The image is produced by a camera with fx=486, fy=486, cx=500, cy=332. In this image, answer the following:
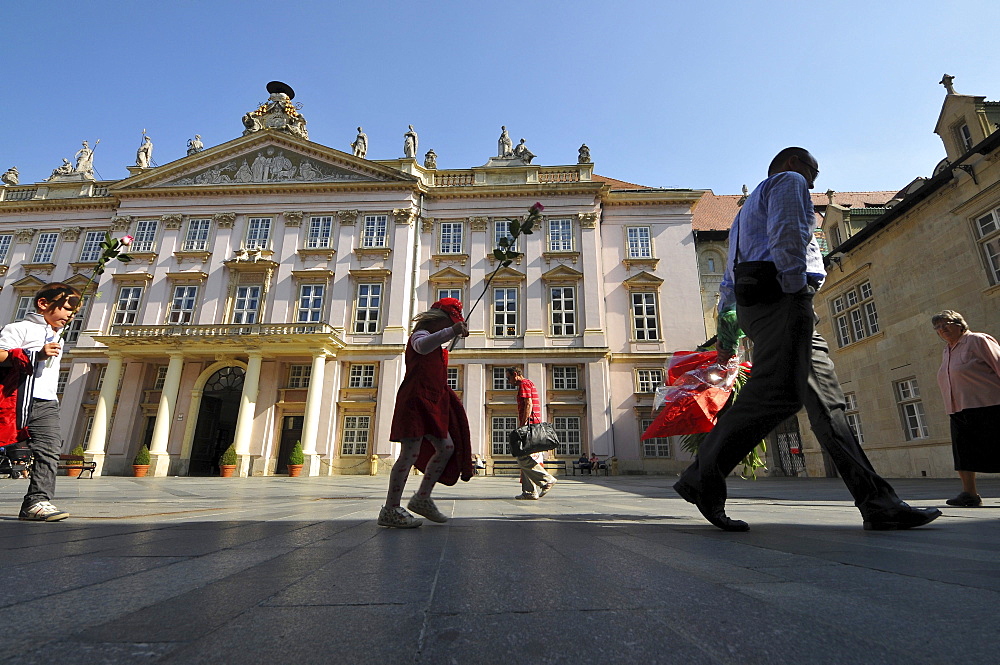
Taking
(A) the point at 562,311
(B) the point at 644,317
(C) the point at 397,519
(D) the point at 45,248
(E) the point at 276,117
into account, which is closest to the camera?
(C) the point at 397,519

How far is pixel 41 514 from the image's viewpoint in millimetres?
3656

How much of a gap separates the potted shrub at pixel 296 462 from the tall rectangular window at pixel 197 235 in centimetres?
1244

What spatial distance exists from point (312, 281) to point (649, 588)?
2525cm

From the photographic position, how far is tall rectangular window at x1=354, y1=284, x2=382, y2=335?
77.4 ft

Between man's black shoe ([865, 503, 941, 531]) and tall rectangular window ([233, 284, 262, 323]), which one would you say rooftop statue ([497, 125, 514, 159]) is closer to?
tall rectangular window ([233, 284, 262, 323])

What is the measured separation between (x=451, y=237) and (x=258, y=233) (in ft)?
33.1

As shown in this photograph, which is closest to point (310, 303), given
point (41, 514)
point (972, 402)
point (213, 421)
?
point (213, 421)

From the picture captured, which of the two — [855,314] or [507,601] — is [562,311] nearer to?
[855,314]

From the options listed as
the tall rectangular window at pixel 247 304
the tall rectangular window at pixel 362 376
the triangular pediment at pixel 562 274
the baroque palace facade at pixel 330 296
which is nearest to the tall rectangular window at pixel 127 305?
the baroque palace facade at pixel 330 296

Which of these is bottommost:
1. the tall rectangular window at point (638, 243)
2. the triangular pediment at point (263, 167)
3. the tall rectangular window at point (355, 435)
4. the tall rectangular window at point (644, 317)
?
the tall rectangular window at point (355, 435)

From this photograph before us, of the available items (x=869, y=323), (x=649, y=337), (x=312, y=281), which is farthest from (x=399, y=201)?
(x=869, y=323)

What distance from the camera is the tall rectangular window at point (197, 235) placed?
25297 millimetres

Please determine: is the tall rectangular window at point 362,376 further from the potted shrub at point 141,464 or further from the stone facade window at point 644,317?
the stone facade window at point 644,317

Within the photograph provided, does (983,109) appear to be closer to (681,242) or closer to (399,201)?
(681,242)
